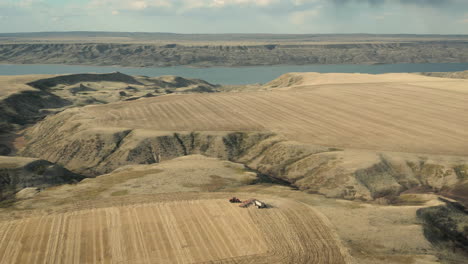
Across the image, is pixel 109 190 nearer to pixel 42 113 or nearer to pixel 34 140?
pixel 34 140

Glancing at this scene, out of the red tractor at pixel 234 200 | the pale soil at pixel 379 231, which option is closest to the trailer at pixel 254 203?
the red tractor at pixel 234 200

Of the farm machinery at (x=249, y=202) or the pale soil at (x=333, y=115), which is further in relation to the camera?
the pale soil at (x=333, y=115)

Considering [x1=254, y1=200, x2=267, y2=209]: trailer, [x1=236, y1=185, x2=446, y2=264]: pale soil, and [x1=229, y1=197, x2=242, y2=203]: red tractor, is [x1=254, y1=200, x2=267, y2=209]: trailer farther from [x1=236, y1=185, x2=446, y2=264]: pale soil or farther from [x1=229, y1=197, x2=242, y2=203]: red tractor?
[x1=236, y1=185, x2=446, y2=264]: pale soil

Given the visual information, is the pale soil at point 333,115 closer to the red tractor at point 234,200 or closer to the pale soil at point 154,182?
the pale soil at point 154,182

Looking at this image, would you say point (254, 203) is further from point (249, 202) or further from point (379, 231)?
point (379, 231)

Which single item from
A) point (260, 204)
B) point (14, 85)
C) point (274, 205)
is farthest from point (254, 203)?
point (14, 85)

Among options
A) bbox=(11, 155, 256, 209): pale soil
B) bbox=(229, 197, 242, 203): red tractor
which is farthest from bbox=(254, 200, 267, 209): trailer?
bbox=(11, 155, 256, 209): pale soil
